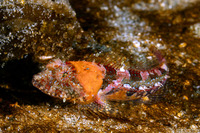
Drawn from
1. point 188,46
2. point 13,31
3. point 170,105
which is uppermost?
point 188,46

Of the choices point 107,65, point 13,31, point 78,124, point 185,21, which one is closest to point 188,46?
point 185,21

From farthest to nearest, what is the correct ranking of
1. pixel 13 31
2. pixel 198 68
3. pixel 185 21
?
pixel 185 21, pixel 198 68, pixel 13 31

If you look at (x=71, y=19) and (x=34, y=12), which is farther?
(x=71, y=19)

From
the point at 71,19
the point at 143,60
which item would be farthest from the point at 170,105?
the point at 71,19

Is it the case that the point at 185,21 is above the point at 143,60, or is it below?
above

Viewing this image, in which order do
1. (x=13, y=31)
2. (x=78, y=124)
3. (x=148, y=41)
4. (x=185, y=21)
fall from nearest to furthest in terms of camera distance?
(x=78, y=124), (x=13, y=31), (x=148, y=41), (x=185, y=21)

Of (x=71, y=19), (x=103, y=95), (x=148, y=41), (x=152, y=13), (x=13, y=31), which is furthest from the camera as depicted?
(x=152, y=13)

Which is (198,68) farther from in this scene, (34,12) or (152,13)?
(34,12)

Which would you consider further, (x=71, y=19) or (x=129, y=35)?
(x=129, y=35)

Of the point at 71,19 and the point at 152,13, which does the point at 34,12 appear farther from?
the point at 152,13
